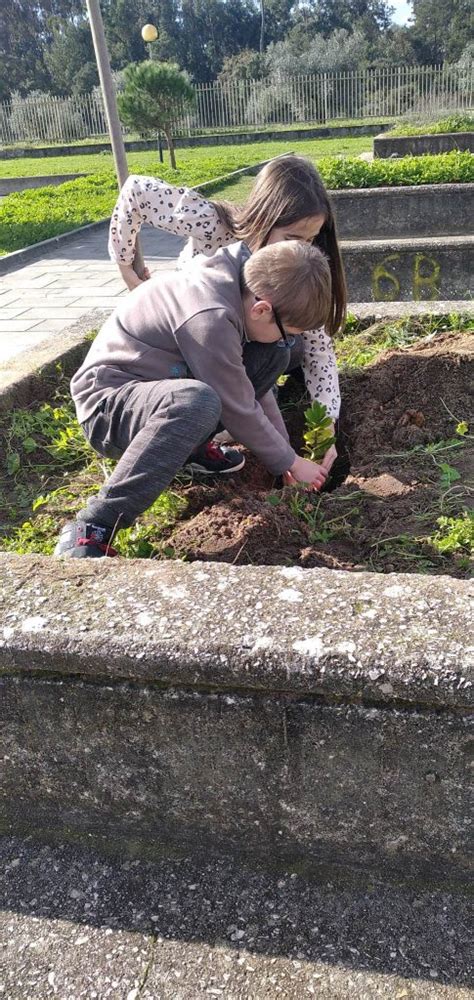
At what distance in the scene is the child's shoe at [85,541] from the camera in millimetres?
1995

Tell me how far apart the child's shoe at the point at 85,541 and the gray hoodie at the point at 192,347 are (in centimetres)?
42

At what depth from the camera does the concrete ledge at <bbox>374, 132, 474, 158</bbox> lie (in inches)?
472

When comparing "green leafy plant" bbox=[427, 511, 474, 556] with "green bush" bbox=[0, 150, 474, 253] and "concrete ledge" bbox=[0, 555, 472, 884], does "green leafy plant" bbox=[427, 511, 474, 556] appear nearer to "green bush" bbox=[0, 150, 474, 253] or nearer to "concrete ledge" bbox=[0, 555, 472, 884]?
"concrete ledge" bbox=[0, 555, 472, 884]

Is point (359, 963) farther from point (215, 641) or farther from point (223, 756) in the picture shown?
point (215, 641)

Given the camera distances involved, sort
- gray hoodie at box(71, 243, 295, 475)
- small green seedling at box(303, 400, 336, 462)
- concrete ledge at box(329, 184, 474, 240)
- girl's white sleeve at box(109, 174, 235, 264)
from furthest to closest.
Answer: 1. concrete ledge at box(329, 184, 474, 240)
2. girl's white sleeve at box(109, 174, 235, 264)
3. small green seedling at box(303, 400, 336, 462)
4. gray hoodie at box(71, 243, 295, 475)

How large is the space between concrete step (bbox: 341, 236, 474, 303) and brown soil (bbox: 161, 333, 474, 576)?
192 centimetres

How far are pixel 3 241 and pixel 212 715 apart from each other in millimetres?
10260

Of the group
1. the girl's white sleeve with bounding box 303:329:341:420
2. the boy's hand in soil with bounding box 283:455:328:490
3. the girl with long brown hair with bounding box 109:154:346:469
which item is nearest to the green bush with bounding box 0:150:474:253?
the girl with long brown hair with bounding box 109:154:346:469

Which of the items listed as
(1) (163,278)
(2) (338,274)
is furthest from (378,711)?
(2) (338,274)

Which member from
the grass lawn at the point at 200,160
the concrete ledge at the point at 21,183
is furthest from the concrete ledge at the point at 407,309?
the concrete ledge at the point at 21,183

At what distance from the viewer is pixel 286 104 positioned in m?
31.9

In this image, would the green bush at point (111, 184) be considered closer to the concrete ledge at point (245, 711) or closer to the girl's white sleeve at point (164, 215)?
the girl's white sleeve at point (164, 215)

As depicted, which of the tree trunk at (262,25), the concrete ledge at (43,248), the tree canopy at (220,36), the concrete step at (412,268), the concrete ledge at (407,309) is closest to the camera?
the concrete ledge at (407,309)

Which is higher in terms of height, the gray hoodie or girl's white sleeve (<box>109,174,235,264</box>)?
girl's white sleeve (<box>109,174,235,264</box>)
